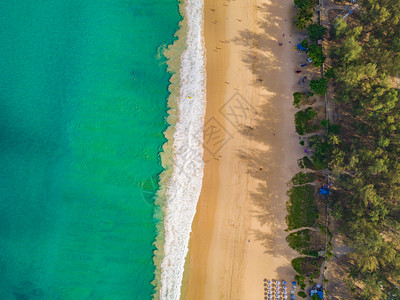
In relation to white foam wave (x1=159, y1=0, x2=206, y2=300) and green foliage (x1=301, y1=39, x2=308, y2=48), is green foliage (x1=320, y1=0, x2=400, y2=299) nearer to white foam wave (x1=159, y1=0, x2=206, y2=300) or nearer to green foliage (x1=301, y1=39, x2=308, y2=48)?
green foliage (x1=301, y1=39, x2=308, y2=48)

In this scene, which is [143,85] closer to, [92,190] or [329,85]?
[92,190]

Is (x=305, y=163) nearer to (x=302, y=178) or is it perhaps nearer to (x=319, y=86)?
(x=302, y=178)

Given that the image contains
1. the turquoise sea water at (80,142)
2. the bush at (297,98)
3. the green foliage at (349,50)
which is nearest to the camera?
the green foliage at (349,50)

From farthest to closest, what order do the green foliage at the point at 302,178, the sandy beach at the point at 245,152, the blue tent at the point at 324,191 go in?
the green foliage at the point at 302,178
the blue tent at the point at 324,191
the sandy beach at the point at 245,152

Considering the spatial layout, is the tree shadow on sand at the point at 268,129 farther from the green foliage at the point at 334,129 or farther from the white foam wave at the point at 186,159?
the green foliage at the point at 334,129

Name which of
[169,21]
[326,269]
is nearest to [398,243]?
[326,269]

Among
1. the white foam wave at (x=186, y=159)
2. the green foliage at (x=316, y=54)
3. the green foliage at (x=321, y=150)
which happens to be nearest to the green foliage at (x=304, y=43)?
the green foliage at (x=316, y=54)
